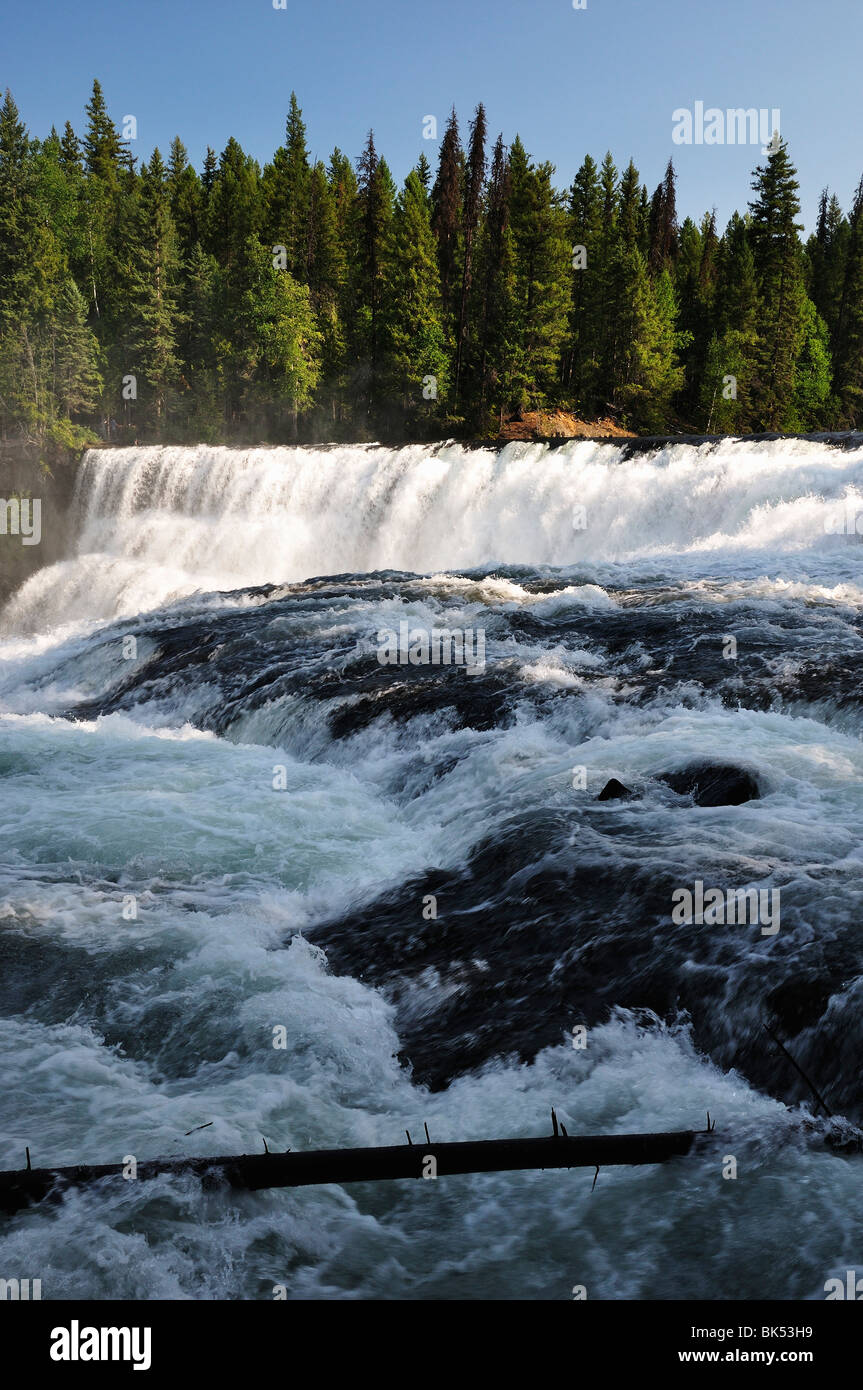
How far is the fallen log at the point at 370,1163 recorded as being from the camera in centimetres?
435

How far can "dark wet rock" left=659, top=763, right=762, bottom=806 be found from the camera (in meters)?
9.80

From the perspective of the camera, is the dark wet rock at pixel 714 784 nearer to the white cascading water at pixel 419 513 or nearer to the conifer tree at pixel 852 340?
the white cascading water at pixel 419 513

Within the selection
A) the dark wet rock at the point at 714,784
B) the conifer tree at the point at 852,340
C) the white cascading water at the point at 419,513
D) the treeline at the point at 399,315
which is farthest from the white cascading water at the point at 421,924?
the conifer tree at the point at 852,340

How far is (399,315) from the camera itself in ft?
173

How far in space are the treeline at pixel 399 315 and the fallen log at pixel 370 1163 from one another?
156 feet

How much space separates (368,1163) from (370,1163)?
0.02 m

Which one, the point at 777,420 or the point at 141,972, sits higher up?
the point at 777,420

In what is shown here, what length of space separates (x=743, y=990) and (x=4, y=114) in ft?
192

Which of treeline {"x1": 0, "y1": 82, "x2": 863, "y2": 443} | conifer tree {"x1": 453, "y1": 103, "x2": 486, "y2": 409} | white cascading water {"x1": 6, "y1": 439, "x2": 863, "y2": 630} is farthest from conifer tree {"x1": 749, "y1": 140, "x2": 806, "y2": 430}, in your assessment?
white cascading water {"x1": 6, "y1": 439, "x2": 863, "y2": 630}

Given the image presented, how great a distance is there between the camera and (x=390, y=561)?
111 ft

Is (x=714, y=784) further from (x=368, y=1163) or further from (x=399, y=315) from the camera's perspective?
(x=399, y=315)

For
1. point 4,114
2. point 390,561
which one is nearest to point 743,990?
point 390,561

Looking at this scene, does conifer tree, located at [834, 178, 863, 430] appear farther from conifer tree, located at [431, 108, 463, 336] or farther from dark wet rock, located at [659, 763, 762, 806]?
dark wet rock, located at [659, 763, 762, 806]

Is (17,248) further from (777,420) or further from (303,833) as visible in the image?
(303,833)
